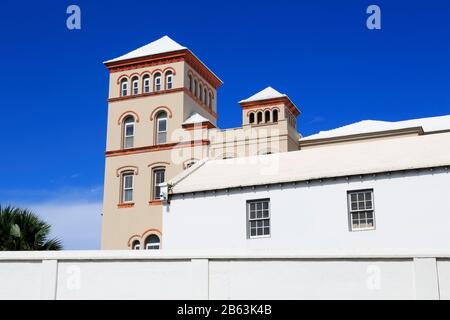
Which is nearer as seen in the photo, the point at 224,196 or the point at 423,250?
the point at 423,250

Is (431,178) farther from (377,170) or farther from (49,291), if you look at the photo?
(49,291)

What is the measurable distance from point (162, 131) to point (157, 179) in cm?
363

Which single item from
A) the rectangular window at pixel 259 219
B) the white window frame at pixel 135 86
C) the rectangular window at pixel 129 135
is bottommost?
the rectangular window at pixel 259 219

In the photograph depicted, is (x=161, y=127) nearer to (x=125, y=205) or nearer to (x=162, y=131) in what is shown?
(x=162, y=131)

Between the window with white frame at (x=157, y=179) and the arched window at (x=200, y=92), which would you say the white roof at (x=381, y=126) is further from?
the window with white frame at (x=157, y=179)

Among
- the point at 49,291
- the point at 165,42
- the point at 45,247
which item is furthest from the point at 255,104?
the point at 49,291

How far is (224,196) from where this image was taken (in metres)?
26.1

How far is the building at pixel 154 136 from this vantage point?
39844 millimetres

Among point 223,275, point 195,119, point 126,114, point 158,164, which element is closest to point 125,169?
point 158,164

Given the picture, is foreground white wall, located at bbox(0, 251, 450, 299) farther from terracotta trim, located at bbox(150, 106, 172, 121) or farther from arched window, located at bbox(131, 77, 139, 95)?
arched window, located at bbox(131, 77, 139, 95)

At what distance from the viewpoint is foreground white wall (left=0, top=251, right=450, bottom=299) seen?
1355 cm

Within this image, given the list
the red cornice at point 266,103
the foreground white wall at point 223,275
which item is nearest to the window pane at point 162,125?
the red cornice at point 266,103

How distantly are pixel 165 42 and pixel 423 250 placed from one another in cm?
3499

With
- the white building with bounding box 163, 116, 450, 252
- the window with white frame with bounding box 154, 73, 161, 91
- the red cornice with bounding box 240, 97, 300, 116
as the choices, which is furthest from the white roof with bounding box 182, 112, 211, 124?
the white building with bounding box 163, 116, 450, 252
